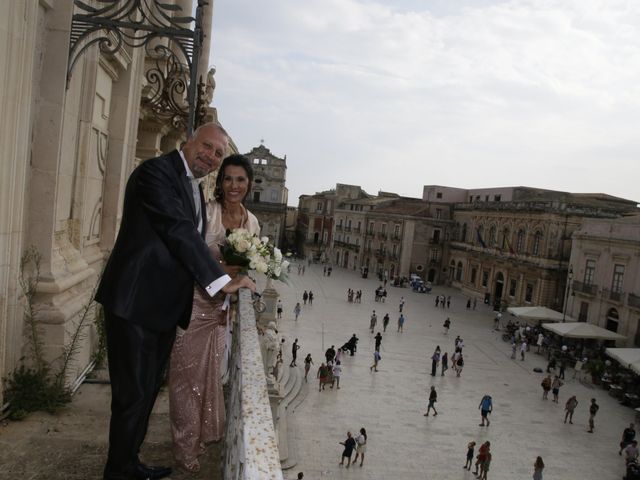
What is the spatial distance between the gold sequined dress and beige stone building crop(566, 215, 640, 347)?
90.9 ft

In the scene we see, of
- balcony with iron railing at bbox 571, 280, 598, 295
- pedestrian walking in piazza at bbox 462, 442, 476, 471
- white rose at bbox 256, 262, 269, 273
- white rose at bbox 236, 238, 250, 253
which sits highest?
white rose at bbox 236, 238, 250, 253

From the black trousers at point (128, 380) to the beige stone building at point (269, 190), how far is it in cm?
6713

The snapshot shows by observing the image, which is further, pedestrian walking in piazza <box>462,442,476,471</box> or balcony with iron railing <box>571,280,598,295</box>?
balcony with iron railing <box>571,280,598,295</box>

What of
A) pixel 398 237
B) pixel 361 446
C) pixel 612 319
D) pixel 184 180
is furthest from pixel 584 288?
pixel 184 180

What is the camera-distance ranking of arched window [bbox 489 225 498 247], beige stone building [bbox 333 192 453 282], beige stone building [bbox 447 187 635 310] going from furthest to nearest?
beige stone building [bbox 333 192 453 282] < arched window [bbox 489 225 498 247] < beige stone building [bbox 447 187 635 310]

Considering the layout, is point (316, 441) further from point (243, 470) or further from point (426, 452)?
point (243, 470)

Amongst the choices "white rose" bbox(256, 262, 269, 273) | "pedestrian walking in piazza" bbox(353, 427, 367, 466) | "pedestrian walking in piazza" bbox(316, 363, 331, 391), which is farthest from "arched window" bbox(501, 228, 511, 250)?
"white rose" bbox(256, 262, 269, 273)

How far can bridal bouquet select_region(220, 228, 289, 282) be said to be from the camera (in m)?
3.38

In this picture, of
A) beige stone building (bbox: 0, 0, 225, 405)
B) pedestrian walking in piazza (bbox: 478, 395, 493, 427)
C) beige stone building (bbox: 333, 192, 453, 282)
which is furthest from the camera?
beige stone building (bbox: 333, 192, 453, 282)

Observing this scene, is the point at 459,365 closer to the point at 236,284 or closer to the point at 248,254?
the point at 248,254

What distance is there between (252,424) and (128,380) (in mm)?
1044

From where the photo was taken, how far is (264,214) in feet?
230

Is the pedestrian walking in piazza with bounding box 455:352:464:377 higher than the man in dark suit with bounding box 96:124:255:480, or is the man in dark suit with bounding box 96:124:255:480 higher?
the man in dark suit with bounding box 96:124:255:480

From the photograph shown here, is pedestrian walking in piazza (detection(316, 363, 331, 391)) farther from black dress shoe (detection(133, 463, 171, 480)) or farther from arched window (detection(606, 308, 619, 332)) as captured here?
arched window (detection(606, 308, 619, 332))
